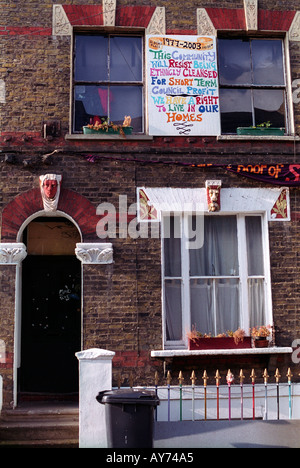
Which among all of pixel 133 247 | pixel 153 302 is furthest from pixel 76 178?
pixel 153 302

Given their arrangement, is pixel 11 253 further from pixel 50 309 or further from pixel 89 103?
pixel 89 103

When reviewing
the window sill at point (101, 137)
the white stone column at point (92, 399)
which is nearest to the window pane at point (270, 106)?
the window sill at point (101, 137)

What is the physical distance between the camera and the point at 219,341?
8.70 meters

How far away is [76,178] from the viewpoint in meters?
9.02

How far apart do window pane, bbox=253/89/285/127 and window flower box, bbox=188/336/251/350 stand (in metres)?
3.69

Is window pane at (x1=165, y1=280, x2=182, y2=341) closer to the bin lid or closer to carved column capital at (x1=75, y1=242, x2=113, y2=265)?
carved column capital at (x1=75, y1=242, x2=113, y2=265)

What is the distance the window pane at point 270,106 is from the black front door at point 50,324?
13.8ft

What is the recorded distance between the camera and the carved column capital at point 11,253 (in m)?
8.66

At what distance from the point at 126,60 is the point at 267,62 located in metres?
2.46

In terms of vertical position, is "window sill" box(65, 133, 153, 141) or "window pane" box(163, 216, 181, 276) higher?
"window sill" box(65, 133, 153, 141)

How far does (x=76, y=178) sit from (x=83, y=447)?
13.4 ft

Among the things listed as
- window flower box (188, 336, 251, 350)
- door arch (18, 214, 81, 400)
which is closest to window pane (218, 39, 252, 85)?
door arch (18, 214, 81, 400)

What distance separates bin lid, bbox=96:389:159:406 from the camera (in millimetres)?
6500

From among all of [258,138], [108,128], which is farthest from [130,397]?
[258,138]
